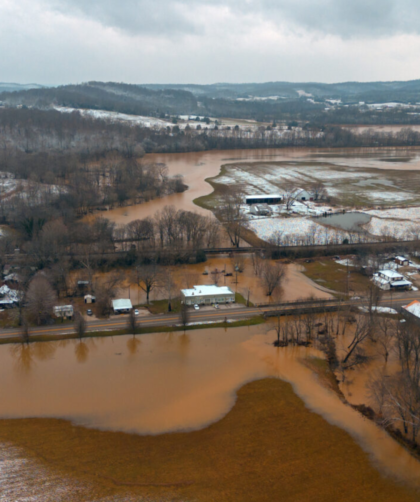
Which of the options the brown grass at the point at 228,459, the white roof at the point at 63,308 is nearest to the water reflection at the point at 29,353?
the white roof at the point at 63,308

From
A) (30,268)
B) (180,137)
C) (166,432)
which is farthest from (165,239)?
(180,137)

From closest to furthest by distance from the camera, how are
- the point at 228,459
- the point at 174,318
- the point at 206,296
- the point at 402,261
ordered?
the point at 228,459 → the point at 174,318 → the point at 206,296 → the point at 402,261

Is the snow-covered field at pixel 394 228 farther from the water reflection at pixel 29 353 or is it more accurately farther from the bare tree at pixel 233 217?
the water reflection at pixel 29 353

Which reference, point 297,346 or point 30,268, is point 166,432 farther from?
point 30,268

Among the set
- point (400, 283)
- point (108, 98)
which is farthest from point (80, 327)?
point (108, 98)

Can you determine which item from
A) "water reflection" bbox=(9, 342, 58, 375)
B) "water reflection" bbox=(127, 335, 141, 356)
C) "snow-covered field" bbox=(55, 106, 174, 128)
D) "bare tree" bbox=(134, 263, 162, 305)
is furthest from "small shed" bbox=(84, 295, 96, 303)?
"snow-covered field" bbox=(55, 106, 174, 128)

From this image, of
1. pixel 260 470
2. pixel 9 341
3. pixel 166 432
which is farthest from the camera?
pixel 9 341

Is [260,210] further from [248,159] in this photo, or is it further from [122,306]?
[248,159]
